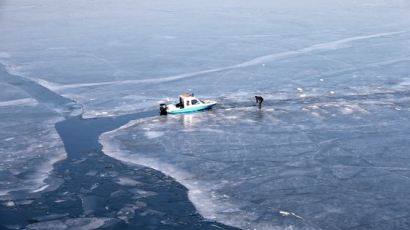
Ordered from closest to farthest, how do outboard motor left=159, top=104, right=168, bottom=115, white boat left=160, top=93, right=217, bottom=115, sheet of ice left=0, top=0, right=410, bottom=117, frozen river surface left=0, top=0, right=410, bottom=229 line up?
frozen river surface left=0, top=0, right=410, bottom=229
outboard motor left=159, top=104, right=168, bottom=115
white boat left=160, top=93, right=217, bottom=115
sheet of ice left=0, top=0, right=410, bottom=117

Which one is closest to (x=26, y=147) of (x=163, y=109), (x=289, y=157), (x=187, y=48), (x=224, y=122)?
(x=163, y=109)

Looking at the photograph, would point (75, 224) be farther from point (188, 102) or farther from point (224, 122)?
point (188, 102)

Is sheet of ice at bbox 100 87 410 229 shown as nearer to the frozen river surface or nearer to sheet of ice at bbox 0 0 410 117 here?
the frozen river surface

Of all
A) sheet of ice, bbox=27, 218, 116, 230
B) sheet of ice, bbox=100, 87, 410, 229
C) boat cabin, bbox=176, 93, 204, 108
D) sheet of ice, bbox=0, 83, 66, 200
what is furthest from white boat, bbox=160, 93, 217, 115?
sheet of ice, bbox=27, 218, 116, 230

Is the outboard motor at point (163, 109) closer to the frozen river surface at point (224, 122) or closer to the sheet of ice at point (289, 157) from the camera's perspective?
the frozen river surface at point (224, 122)

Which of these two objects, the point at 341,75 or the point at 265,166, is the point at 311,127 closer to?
the point at 265,166

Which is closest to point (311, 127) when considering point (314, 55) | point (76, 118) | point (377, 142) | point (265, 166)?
point (377, 142)
